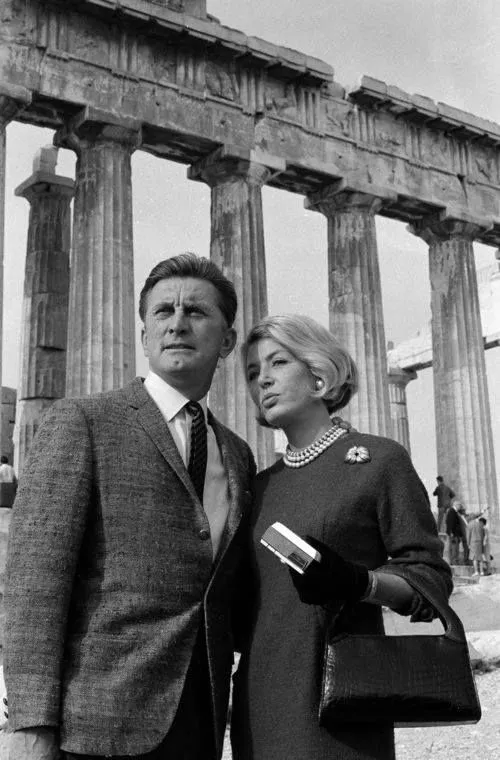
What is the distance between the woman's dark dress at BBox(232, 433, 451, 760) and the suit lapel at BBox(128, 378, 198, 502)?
1.07ft

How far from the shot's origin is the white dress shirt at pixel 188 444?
11.1 ft

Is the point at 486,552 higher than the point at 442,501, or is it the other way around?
the point at 442,501

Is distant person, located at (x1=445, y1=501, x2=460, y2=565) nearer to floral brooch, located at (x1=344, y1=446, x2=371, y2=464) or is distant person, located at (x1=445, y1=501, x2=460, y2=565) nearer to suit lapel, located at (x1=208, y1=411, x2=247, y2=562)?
suit lapel, located at (x1=208, y1=411, x2=247, y2=562)

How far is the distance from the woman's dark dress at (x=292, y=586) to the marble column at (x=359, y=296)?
18.9 m

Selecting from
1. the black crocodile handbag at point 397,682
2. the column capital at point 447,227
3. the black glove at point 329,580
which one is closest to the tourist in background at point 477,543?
the column capital at point 447,227

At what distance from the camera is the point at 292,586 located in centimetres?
316

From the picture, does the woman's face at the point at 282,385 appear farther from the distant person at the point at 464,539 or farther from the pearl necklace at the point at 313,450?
the distant person at the point at 464,539

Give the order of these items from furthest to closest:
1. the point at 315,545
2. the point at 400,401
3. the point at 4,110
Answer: the point at 400,401 < the point at 4,110 < the point at 315,545

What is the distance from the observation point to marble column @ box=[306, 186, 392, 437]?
22.4 m

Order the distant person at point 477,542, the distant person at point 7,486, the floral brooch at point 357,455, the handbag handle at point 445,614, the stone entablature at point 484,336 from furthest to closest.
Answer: the stone entablature at point 484,336 < the distant person at point 477,542 < the distant person at point 7,486 < the floral brooch at point 357,455 < the handbag handle at point 445,614

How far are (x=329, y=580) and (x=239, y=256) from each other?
18457mm

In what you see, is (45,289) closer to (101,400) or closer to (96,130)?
Answer: (96,130)

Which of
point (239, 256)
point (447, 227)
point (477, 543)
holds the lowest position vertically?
point (477, 543)

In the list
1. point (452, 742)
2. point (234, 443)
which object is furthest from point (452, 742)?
point (234, 443)
